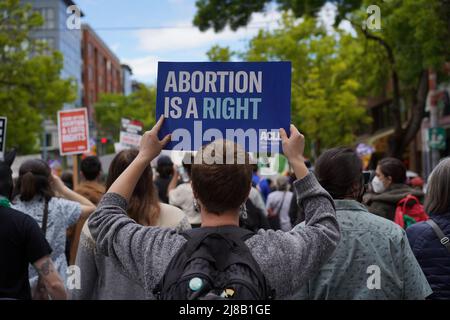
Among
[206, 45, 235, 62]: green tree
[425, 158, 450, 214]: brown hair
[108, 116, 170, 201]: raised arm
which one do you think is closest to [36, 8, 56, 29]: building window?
[206, 45, 235, 62]: green tree

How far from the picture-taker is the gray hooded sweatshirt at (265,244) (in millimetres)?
2389

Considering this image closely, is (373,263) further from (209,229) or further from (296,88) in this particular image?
(296,88)

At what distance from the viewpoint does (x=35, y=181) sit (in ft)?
17.4

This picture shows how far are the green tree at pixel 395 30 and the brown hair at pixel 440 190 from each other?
9.27 metres

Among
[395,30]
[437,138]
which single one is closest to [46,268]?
[395,30]

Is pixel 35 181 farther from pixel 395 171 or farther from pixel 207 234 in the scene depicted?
pixel 207 234

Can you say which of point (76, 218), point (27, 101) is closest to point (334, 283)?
point (76, 218)

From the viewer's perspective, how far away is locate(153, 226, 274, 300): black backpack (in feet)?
7.13

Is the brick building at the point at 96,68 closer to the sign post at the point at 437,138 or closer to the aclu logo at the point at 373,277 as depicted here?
the sign post at the point at 437,138

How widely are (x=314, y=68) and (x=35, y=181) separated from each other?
30802mm

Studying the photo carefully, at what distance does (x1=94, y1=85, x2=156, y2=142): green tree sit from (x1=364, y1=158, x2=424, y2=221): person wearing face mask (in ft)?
190

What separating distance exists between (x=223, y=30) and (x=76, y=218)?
1699 centimetres

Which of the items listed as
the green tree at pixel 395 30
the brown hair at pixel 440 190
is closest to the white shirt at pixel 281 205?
the green tree at pixel 395 30

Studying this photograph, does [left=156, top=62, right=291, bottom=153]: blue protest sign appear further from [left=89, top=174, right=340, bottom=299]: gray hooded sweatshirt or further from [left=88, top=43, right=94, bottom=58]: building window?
[left=88, top=43, right=94, bottom=58]: building window
